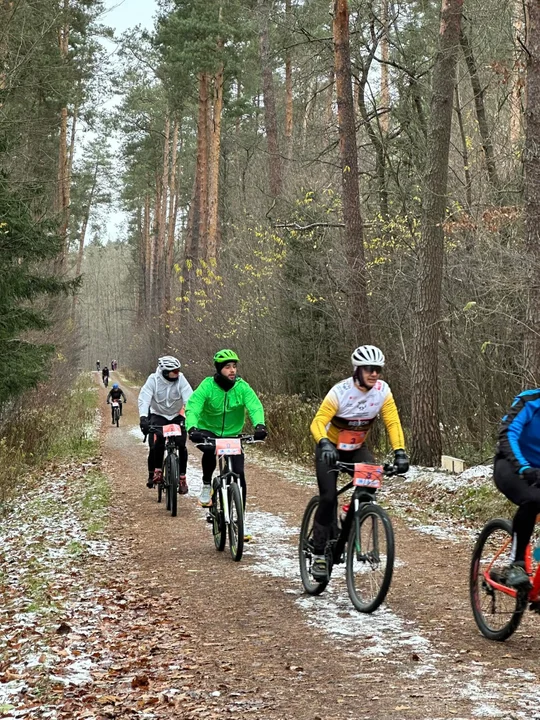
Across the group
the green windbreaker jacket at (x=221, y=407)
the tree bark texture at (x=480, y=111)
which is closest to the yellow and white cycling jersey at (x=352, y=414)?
the green windbreaker jacket at (x=221, y=407)

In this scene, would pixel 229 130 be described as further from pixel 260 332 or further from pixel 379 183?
pixel 379 183

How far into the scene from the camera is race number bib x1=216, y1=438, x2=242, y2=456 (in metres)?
9.47

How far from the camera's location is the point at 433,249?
48.9 feet

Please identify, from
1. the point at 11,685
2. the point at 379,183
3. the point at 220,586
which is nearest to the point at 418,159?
the point at 379,183

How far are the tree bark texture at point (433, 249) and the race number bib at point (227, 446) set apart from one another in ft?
20.5

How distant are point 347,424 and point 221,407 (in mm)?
2906

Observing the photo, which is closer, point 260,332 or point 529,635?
point 529,635

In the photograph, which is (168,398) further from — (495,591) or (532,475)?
(532,475)

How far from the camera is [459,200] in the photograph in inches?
652

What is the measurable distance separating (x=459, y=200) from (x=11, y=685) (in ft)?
42.9

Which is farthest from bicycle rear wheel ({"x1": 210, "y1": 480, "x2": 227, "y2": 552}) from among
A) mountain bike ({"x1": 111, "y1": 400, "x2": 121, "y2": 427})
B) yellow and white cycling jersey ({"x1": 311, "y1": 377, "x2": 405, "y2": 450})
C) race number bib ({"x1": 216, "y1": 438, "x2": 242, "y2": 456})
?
mountain bike ({"x1": 111, "y1": 400, "x2": 121, "y2": 427})

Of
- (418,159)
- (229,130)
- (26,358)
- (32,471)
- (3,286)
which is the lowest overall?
(32,471)

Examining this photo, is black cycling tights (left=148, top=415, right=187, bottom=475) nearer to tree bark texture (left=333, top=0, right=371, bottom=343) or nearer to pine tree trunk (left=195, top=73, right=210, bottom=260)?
tree bark texture (left=333, top=0, right=371, bottom=343)

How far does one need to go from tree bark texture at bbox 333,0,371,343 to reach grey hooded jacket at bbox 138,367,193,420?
5.53 metres
